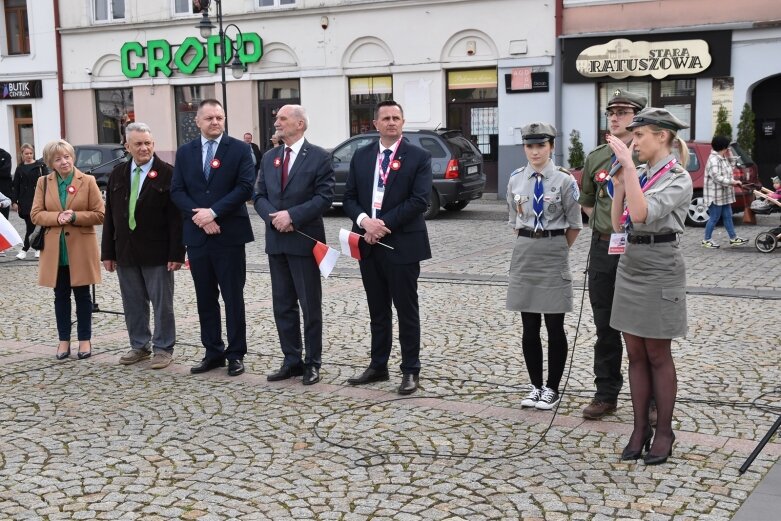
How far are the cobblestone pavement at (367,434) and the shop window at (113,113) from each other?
70.3ft

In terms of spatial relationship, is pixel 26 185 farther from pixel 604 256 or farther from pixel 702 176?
pixel 702 176

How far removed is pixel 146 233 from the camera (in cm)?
748

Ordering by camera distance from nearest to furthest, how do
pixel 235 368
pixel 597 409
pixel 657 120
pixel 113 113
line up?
pixel 657 120, pixel 597 409, pixel 235 368, pixel 113 113

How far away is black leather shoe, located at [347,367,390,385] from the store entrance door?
56.9 ft

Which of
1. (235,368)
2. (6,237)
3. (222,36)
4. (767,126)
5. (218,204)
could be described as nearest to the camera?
(218,204)

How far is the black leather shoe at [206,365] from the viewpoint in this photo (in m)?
7.25

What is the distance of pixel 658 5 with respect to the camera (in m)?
22.1

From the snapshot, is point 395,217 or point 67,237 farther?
point 67,237

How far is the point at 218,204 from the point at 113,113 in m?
24.2

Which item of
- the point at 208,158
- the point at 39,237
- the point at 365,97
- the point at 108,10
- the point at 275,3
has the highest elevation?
the point at 108,10

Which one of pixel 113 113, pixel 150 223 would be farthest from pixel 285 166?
pixel 113 113

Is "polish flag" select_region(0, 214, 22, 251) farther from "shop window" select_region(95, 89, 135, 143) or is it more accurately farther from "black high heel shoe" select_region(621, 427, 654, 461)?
"shop window" select_region(95, 89, 135, 143)

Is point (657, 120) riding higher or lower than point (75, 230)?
higher

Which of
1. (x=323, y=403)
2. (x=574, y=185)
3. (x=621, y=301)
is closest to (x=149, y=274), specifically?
(x=323, y=403)
